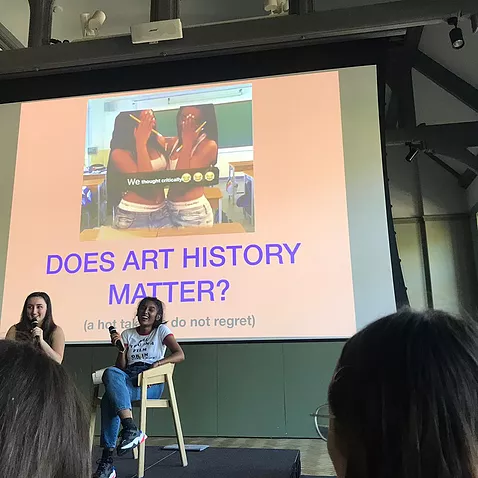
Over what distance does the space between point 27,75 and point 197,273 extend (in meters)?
1.70

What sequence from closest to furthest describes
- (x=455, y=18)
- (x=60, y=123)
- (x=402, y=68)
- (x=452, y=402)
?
(x=452, y=402) < (x=455, y=18) < (x=60, y=123) < (x=402, y=68)

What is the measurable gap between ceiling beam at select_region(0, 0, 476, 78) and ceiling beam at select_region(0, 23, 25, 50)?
0.49 m

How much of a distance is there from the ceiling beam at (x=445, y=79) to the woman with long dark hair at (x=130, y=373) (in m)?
3.43

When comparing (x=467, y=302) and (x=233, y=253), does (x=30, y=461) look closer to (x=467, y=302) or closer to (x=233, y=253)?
(x=233, y=253)

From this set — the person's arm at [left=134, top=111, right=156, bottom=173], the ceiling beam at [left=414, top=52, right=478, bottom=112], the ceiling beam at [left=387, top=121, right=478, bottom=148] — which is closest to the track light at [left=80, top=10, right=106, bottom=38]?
the person's arm at [left=134, top=111, right=156, bottom=173]

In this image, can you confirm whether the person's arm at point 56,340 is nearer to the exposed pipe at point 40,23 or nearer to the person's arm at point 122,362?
the person's arm at point 122,362

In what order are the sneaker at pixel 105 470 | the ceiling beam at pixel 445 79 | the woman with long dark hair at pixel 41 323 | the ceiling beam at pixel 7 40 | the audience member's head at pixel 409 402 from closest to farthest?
the audience member's head at pixel 409 402 < the sneaker at pixel 105 470 < the woman with long dark hair at pixel 41 323 < the ceiling beam at pixel 7 40 < the ceiling beam at pixel 445 79

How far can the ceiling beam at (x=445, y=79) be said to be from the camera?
438 centimetres

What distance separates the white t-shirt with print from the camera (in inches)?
87.0

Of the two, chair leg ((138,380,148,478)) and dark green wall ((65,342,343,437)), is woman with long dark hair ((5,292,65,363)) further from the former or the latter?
dark green wall ((65,342,343,437))

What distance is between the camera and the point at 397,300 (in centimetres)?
245

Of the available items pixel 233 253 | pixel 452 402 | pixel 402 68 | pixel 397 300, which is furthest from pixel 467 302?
pixel 452 402

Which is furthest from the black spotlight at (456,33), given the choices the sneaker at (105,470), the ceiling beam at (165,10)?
the sneaker at (105,470)

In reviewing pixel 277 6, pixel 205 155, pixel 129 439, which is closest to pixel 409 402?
pixel 129 439
